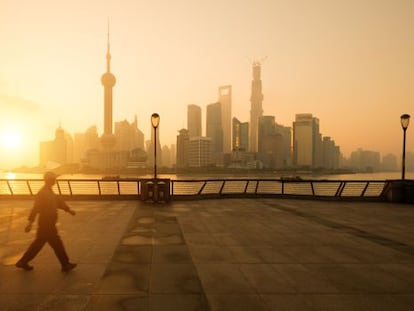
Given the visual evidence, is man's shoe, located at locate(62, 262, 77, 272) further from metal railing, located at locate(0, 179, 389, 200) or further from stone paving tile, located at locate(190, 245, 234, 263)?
metal railing, located at locate(0, 179, 389, 200)

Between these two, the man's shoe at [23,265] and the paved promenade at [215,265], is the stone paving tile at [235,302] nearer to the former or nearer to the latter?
the paved promenade at [215,265]

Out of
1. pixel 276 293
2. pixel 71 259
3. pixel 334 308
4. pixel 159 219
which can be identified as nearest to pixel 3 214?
pixel 159 219

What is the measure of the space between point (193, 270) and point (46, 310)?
2715 mm

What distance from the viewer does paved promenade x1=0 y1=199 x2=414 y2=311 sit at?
4.80 metres

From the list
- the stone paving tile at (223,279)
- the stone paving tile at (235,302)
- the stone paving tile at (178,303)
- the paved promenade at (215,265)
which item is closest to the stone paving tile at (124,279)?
the paved promenade at (215,265)

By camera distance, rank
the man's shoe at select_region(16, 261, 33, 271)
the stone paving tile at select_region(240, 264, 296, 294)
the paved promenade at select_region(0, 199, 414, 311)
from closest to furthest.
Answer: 1. the paved promenade at select_region(0, 199, 414, 311)
2. the stone paving tile at select_region(240, 264, 296, 294)
3. the man's shoe at select_region(16, 261, 33, 271)

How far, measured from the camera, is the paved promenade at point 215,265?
4801 millimetres

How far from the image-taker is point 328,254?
7406mm

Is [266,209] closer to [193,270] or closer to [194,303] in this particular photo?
[193,270]

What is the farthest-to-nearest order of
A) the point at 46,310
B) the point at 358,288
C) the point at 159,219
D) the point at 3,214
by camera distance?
the point at 3,214 < the point at 159,219 < the point at 358,288 < the point at 46,310

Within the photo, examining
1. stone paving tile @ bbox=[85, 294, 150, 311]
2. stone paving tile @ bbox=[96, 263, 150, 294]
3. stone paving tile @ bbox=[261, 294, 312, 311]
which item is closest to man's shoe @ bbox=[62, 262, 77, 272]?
stone paving tile @ bbox=[96, 263, 150, 294]

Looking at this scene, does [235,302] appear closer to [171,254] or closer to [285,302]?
[285,302]

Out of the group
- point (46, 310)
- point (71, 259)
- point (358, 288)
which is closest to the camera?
point (46, 310)

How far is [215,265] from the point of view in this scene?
255 inches
